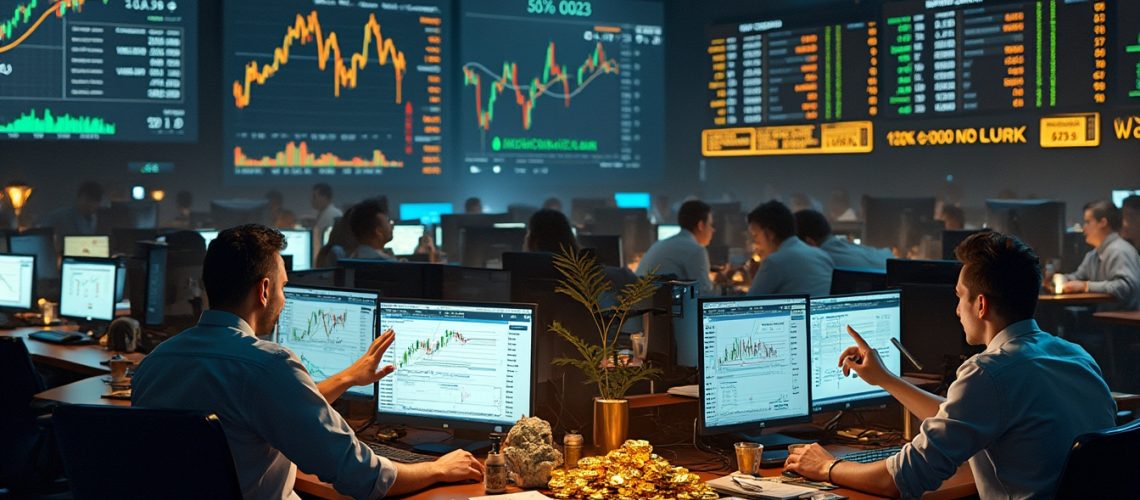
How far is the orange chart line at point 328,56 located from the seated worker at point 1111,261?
243 inches

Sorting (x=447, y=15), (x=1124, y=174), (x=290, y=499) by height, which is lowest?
(x=290, y=499)

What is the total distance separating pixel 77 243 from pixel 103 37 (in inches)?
94.7

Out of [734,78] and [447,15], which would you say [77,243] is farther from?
[734,78]

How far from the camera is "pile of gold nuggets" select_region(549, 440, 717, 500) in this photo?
9.68 feet

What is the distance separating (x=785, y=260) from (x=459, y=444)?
2.90 m

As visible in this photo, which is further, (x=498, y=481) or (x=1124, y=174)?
(x=1124, y=174)

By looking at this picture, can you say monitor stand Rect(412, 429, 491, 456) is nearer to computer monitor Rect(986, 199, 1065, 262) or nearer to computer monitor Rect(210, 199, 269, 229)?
computer monitor Rect(986, 199, 1065, 262)

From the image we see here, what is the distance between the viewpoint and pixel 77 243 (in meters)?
8.27

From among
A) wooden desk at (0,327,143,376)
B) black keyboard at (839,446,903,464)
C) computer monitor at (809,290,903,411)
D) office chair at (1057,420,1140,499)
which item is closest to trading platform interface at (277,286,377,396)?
computer monitor at (809,290,903,411)

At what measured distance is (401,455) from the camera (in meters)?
3.50

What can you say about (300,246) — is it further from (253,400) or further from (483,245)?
(253,400)

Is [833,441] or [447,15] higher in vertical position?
[447,15]

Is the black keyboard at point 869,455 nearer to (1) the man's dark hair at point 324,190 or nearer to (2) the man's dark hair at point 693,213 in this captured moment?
(2) the man's dark hair at point 693,213

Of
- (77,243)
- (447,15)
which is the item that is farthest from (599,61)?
(77,243)
